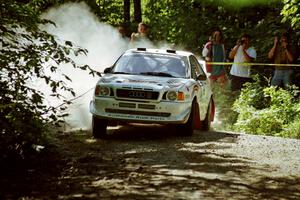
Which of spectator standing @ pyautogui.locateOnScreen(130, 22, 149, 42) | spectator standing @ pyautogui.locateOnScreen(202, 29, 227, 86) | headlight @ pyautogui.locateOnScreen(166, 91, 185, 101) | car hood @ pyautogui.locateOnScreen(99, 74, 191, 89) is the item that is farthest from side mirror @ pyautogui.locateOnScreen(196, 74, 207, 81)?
spectator standing @ pyautogui.locateOnScreen(130, 22, 149, 42)

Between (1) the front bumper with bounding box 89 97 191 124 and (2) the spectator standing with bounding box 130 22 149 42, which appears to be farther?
(2) the spectator standing with bounding box 130 22 149 42

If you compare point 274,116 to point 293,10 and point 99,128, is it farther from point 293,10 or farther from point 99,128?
point 99,128

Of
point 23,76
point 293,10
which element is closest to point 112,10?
point 293,10

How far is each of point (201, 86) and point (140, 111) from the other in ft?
6.69

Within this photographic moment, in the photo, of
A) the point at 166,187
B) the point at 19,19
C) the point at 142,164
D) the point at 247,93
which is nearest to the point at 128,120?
the point at 142,164

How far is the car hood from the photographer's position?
11.4 m

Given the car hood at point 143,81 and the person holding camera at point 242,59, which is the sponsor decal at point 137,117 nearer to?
the car hood at point 143,81

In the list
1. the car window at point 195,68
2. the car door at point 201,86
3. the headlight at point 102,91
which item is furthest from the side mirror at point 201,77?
the headlight at point 102,91

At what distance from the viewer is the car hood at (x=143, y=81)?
1142cm

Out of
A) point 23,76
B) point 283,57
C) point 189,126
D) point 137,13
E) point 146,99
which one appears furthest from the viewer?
point 137,13

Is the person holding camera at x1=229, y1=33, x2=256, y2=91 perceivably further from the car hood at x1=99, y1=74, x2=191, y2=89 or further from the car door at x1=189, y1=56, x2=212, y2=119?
the car hood at x1=99, y1=74, x2=191, y2=89

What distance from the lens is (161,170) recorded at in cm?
856

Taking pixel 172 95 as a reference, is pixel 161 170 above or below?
below

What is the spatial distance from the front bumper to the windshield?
102cm
